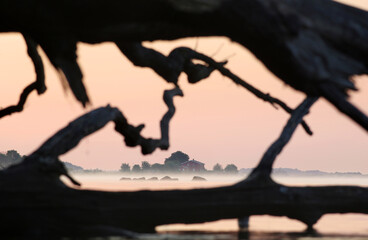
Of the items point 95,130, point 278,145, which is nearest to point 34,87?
point 95,130

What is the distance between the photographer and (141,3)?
239 inches

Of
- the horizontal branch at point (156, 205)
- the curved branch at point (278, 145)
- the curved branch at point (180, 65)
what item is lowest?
the horizontal branch at point (156, 205)

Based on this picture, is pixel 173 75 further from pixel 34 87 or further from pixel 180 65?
pixel 34 87

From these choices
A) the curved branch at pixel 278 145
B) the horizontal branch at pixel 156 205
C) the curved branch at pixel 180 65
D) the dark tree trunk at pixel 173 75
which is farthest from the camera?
the curved branch at pixel 180 65

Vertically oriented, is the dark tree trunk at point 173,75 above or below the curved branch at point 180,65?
below

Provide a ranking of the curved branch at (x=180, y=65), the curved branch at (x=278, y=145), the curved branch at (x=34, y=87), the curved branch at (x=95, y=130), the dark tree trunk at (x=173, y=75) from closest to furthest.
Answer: the dark tree trunk at (x=173, y=75)
the curved branch at (x=95, y=130)
the curved branch at (x=278, y=145)
the curved branch at (x=180, y=65)
the curved branch at (x=34, y=87)

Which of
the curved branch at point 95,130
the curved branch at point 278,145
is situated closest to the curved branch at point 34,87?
the curved branch at point 95,130

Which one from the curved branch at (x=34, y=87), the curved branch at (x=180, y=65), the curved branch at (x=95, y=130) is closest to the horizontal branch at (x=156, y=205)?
the curved branch at (x=95, y=130)

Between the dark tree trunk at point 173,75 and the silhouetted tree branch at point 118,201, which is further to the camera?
the silhouetted tree branch at point 118,201

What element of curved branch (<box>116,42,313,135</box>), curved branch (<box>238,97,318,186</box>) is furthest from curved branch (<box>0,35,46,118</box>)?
curved branch (<box>238,97,318,186</box>)

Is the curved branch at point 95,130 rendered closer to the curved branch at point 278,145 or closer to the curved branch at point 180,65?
the curved branch at point 180,65

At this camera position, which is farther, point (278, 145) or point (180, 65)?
point (180, 65)

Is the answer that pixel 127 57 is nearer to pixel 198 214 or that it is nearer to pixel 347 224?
pixel 198 214

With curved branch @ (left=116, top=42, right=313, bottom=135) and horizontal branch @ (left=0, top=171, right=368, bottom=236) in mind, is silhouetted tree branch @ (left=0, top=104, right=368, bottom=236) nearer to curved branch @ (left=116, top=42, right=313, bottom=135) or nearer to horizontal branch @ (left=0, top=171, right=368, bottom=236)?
horizontal branch @ (left=0, top=171, right=368, bottom=236)
